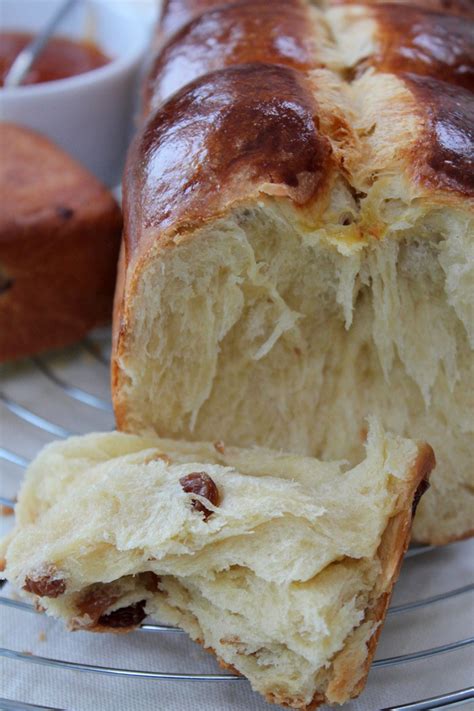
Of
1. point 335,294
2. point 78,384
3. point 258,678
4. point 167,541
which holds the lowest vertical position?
point 78,384

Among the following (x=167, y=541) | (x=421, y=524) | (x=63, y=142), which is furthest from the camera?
(x=63, y=142)

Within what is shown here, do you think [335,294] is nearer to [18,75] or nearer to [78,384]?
[78,384]

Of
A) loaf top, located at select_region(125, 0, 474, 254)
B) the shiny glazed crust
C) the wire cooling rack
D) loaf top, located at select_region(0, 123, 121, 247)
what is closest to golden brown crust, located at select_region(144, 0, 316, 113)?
loaf top, located at select_region(125, 0, 474, 254)

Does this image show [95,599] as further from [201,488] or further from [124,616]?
[201,488]

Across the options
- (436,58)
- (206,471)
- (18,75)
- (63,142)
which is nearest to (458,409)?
(206,471)

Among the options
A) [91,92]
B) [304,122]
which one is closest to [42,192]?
[91,92]

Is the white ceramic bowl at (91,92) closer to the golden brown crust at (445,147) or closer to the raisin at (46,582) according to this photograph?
the golden brown crust at (445,147)

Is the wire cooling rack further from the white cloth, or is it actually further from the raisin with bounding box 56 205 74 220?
the raisin with bounding box 56 205 74 220
